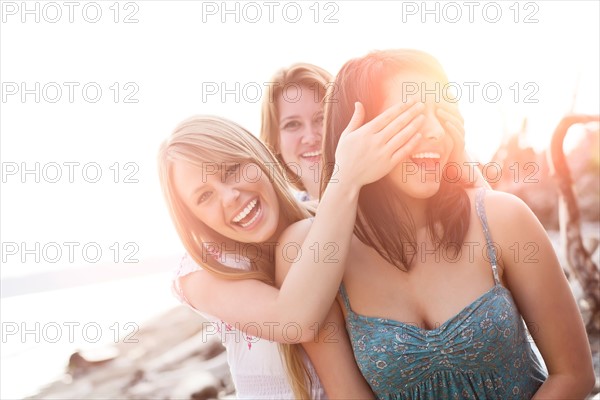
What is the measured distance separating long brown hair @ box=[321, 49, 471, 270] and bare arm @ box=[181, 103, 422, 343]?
0.22ft

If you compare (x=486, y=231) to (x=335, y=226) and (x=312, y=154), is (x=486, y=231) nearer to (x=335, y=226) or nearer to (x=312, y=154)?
(x=335, y=226)

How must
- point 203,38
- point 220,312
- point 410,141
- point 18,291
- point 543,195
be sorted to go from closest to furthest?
point 410,141 < point 220,312 < point 18,291 < point 543,195 < point 203,38

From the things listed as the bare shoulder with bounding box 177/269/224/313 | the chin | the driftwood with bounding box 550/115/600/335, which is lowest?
the driftwood with bounding box 550/115/600/335

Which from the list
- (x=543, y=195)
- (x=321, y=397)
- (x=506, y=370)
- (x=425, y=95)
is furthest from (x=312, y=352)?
(x=543, y=195)

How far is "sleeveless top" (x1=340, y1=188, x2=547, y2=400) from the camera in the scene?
1502 mm

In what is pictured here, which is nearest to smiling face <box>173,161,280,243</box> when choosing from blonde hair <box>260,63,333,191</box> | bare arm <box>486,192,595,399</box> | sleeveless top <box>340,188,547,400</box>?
sleeveless top <box>340,188,547,400</box>

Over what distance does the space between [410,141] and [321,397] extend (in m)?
0.77

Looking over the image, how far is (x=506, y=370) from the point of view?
1553 millimetres

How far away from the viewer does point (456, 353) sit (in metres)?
1.51

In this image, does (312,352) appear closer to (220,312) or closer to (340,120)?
(220,312)

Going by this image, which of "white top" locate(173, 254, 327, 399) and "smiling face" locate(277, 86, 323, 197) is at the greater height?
"smiling face" locate(277, 86, 323, 197)

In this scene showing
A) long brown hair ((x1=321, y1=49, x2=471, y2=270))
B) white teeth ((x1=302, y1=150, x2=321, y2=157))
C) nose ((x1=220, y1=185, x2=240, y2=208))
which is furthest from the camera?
white teeth ((x1=302, y1=150, x2=321, y2=157))

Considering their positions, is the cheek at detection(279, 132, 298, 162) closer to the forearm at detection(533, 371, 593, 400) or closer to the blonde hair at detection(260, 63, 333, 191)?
the blonde hair at detection(260, 63, 333, 191)

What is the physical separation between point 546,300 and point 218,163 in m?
0.90
